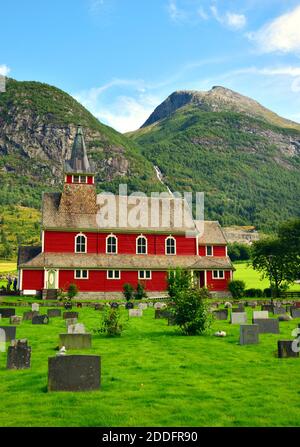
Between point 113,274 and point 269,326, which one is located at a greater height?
point 113,274

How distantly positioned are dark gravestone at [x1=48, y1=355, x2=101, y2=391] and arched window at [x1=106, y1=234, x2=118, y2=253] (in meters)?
42.6

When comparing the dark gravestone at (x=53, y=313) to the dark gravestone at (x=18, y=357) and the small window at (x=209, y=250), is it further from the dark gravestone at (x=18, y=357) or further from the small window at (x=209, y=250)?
the small window at (x=209, y=250)

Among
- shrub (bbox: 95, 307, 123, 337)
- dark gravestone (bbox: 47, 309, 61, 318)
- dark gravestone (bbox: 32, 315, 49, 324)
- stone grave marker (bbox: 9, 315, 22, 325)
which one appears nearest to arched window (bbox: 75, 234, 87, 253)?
dark gravestone (bbox: 47, 309, 61, 318)

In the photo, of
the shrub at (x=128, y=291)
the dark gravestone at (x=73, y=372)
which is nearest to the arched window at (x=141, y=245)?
the shrub at (x=128, y=291)

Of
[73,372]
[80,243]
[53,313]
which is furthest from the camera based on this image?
[80,243]

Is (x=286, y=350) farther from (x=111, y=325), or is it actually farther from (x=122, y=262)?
(x=122, y=262)

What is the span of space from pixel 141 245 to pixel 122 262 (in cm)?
334

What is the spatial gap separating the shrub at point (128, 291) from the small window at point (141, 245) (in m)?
6.59

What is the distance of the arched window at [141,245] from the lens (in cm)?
5462

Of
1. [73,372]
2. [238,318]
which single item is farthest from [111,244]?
[73,372]

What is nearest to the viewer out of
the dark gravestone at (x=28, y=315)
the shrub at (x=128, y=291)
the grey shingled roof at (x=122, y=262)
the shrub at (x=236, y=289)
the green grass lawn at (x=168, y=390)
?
the green grass lawn at (x=168, y=390)

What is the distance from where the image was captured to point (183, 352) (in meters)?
16.4

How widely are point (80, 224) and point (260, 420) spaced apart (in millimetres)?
45301

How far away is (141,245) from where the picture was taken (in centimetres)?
5472
